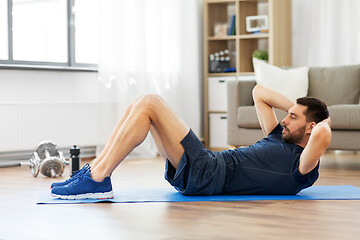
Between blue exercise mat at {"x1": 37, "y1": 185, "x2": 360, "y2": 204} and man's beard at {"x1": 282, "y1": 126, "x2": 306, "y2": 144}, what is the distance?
292 millimetres

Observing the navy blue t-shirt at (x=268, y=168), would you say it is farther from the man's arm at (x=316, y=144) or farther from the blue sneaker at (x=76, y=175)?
the blue sneaker at (x=76, y=175)

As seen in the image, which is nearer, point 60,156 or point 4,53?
point 60,156

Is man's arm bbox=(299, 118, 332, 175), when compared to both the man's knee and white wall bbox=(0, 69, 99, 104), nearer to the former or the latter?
the man's knee

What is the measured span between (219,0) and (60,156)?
279 centimetres

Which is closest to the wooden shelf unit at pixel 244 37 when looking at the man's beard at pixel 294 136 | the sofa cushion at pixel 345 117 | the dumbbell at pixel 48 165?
the sofa cushion at pixel 345 117

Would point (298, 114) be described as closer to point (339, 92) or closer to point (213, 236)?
point (213, 236)

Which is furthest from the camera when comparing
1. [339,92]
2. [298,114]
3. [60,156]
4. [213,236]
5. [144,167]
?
[339,92]

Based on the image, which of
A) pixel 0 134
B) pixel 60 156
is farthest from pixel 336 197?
pixel 0 134

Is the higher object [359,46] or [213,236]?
[359,46]

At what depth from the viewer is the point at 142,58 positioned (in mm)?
5703

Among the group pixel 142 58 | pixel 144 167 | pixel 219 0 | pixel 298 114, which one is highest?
pixel 219 0

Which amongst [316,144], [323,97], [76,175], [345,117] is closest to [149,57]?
[323,97]

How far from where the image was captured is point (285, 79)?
5.14 meters

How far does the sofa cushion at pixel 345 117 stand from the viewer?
14.3 ft
